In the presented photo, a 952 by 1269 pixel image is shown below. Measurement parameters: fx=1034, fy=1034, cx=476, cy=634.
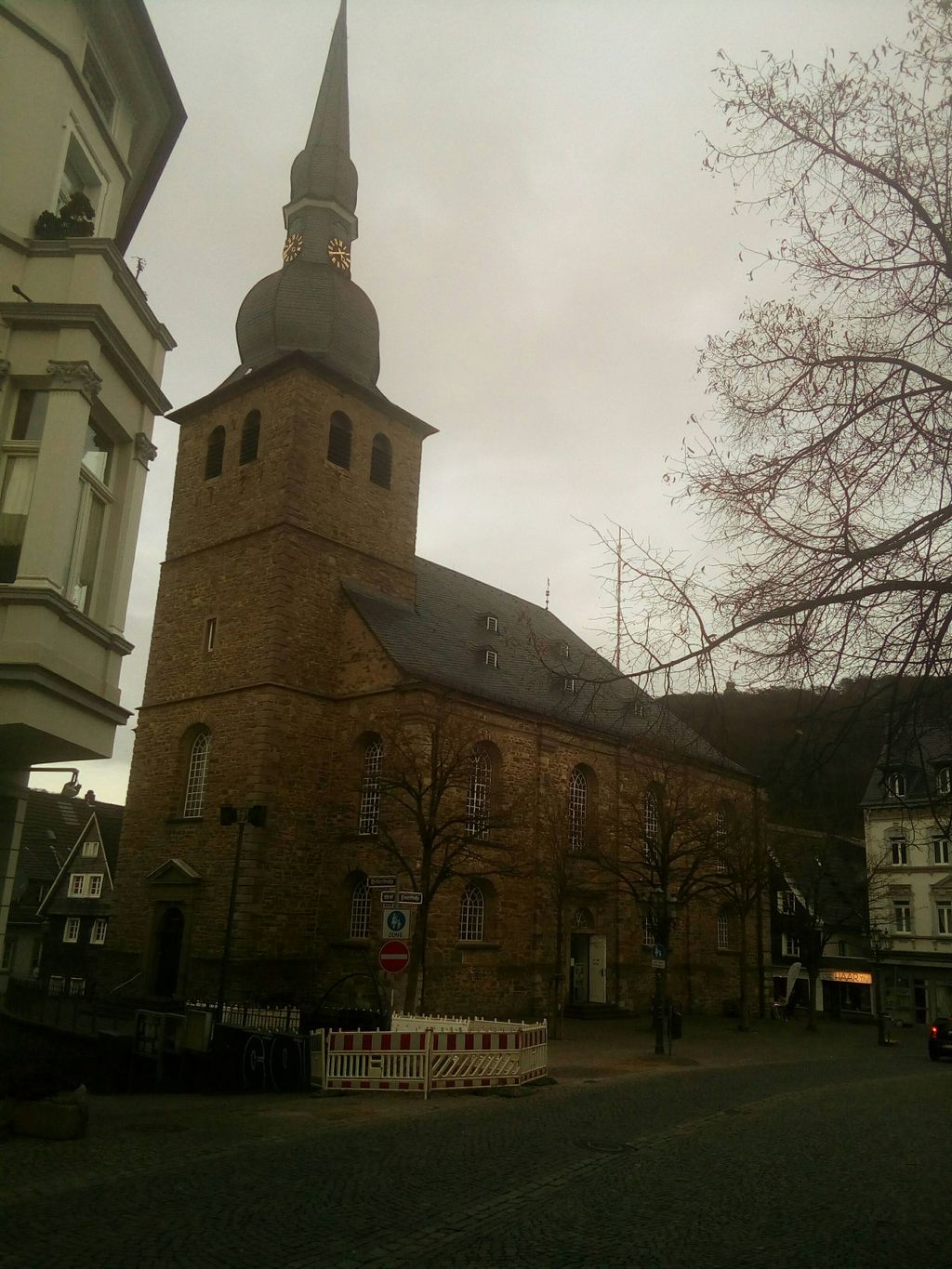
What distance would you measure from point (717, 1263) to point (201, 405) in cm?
3095

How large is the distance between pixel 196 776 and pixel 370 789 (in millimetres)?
5325

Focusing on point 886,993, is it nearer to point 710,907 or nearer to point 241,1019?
point 710,907

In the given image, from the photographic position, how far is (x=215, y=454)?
33.0m

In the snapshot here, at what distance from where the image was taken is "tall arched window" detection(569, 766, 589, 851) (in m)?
32.4

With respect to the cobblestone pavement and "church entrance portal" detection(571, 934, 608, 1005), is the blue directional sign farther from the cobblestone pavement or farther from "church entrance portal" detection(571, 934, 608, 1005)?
"church entrance portal" detection(571, 934, 608, 1005)

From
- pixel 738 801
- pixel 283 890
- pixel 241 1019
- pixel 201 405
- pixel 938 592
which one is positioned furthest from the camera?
pixel 738 801

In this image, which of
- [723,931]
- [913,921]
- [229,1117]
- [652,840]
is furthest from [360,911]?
[913,921]

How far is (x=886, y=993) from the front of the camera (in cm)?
4484

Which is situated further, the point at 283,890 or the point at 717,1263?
the point at 283,890

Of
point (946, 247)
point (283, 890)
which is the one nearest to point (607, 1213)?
point (946, 247)

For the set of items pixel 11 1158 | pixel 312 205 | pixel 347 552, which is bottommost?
pixel 11 1158

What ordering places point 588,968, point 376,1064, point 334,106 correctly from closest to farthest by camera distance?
A: point 376,1064, point 588,968, point 334,106

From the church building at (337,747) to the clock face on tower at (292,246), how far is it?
0.37 ft

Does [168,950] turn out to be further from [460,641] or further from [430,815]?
[460,641]
